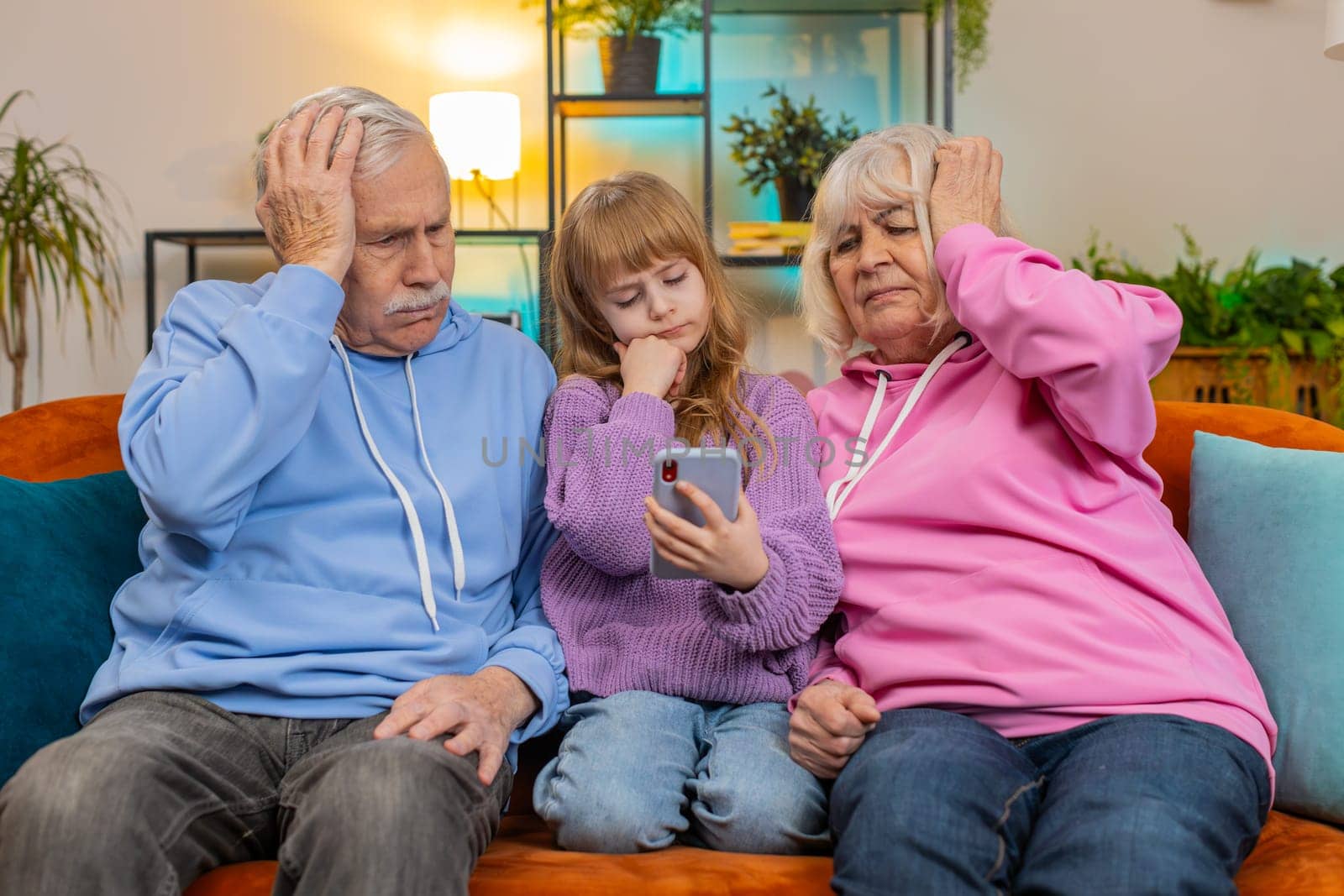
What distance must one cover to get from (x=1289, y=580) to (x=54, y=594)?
1546mm

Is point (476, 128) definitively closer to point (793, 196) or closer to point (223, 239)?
point (223, 239)

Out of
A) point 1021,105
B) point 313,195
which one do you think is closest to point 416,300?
point 313,195

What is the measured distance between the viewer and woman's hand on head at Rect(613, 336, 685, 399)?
4.93 ft

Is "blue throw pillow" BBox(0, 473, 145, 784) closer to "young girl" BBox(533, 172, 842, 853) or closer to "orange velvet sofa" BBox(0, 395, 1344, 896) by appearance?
"orange velvet sofa" BBox(0, 395, 1344, 896)

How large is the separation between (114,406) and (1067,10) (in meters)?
3.20

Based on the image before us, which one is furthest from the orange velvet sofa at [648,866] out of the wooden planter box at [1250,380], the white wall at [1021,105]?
the white wall at [1021,105]

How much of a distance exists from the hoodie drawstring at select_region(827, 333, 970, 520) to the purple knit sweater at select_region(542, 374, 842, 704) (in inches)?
1.7

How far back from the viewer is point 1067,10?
3.68 meters

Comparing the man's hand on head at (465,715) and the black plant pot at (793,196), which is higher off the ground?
the black plant pot at (793,196)

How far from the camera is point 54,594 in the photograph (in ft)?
4.50

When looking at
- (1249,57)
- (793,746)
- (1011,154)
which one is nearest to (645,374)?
(793,746)

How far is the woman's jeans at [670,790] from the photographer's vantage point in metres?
1.25

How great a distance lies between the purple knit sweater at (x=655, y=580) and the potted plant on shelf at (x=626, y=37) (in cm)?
219

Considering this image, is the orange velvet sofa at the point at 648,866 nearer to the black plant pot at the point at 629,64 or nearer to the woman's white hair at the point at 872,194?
the woman's white hair at the point at 872,194
